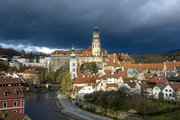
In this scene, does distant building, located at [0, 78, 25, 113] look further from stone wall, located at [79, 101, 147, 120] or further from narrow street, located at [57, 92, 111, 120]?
stone wall, located at [79, 101, 147, 120]

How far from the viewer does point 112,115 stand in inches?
1325

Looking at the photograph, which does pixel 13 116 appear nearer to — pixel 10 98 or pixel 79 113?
pixel 10 98

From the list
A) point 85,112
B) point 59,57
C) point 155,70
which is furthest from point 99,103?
point 59,57

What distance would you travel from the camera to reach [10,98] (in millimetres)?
28219

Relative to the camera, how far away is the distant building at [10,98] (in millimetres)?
27891

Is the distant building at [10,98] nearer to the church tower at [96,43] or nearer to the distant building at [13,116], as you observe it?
the distant building at [13,116]

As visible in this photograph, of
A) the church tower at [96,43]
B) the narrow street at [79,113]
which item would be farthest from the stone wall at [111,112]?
the church tower at [96,43]

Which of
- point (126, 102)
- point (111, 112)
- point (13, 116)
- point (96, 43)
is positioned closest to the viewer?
point (13, 116)

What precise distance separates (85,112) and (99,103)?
11.7 ft

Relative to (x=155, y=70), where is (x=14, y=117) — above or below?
below

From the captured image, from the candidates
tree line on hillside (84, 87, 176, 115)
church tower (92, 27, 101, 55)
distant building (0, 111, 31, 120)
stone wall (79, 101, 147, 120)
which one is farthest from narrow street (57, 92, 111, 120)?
church tower (92, 27, 101, 55)

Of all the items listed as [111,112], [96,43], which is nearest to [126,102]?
[111,112]

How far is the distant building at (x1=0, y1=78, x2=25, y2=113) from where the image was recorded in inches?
1098

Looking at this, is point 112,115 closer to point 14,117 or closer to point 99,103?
point 99,103
